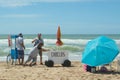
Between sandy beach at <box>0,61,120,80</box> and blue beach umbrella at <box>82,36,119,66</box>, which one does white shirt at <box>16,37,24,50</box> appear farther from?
blue beach umbrella at <box>82,36,119,66</box>

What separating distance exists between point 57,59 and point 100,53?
9.09ft

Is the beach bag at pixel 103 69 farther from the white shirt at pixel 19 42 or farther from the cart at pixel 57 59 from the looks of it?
the white shirt at pixel 19 42

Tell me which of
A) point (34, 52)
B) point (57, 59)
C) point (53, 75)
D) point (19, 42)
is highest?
point (19, 42)

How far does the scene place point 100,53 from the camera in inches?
465

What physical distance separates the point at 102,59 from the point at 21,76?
9.43ft

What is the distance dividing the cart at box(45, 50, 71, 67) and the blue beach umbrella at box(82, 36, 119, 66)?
2.05m

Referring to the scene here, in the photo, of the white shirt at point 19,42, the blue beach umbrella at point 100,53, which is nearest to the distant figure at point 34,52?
the white shirt at point 19,42

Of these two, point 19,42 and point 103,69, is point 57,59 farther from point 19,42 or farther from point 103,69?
point 103,69

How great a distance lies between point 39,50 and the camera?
1477cm

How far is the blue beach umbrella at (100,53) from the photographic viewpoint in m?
11.7

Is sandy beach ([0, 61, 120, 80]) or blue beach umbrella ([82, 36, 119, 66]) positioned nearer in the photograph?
sandy beach ([0, 61, 120, 80])

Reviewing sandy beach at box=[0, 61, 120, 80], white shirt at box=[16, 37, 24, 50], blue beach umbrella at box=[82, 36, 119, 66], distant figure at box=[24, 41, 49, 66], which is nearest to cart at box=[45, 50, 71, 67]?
distant figure at box=[24, 41, 49, 66]

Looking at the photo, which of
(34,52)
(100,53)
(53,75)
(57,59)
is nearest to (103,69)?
(100,53)

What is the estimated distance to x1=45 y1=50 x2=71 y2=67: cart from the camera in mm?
13961
